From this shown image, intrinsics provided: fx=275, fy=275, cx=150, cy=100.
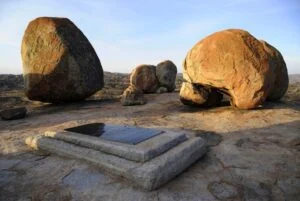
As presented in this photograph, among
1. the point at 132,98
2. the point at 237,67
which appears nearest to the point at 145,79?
the point at 132,98

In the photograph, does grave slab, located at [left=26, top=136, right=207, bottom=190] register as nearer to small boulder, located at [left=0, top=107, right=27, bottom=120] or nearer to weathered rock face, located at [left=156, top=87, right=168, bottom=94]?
small boulder, located at [left=0, top=107, right=27, bottom=120]

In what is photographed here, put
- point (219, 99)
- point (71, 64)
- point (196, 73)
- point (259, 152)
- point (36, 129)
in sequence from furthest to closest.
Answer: point (71, 64) → point (219, 99) → point (196, 73) → point (36, 129) → point (259, 152)

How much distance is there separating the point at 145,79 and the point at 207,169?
7792 mm

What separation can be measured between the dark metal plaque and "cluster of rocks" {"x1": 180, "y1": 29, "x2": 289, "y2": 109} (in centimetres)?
258

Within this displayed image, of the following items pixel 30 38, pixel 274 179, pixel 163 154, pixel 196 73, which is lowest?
pixel 274 179

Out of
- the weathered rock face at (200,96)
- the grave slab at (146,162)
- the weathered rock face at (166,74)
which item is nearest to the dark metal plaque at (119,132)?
the grave slab at (146,162)

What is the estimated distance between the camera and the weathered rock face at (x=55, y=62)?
24.0ft

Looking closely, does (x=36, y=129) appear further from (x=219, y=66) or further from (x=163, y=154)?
(x=219, y=66)

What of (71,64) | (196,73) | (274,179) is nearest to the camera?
(274,179)

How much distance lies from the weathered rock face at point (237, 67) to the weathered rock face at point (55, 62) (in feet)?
11.0

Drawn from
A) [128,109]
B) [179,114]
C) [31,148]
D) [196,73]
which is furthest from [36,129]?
[196,73]

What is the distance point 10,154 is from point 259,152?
10.7 feet

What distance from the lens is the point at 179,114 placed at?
5.86 meters

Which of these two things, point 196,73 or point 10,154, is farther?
point 196,73
